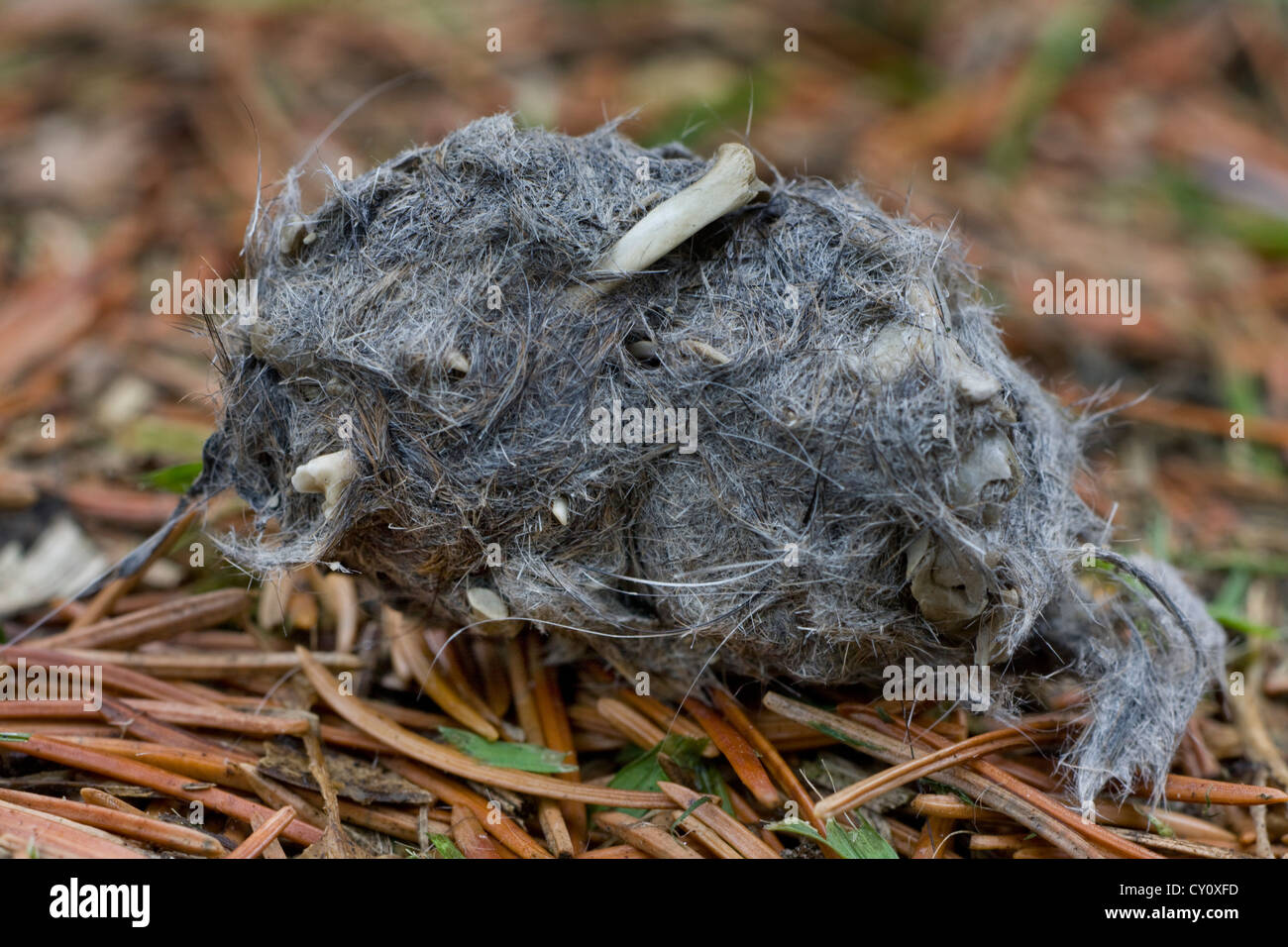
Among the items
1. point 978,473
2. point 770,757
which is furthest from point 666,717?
point 978,473

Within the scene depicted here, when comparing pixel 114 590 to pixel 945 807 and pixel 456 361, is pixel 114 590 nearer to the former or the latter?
pixel 456 361

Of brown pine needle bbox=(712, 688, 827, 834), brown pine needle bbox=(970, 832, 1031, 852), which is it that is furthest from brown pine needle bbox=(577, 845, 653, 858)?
brown pine needle bbox=(970, 832, 1031, 852)

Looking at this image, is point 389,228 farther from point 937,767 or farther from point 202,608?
point 937,767

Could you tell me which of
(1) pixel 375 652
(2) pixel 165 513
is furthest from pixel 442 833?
(2) pixel 165 513

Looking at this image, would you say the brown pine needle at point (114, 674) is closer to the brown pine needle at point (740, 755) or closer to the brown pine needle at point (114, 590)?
the brown pine needle at point (114, 590)

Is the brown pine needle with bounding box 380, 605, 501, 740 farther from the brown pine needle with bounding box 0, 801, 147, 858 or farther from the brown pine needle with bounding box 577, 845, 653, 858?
the brown pine needle with bounding box 0, 801, 147, 858

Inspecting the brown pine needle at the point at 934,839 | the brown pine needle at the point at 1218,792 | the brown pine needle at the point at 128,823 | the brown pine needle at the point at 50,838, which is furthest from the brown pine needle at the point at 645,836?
the brown pine needle at the point at 1218,792
